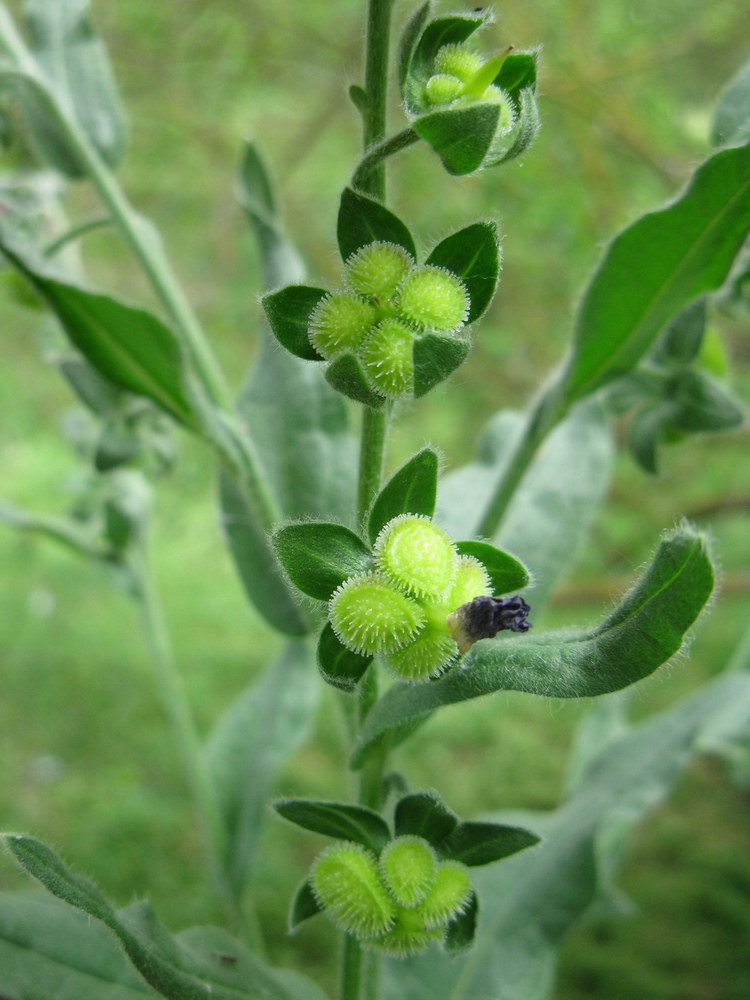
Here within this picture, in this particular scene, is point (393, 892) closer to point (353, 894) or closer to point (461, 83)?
point (353, 894)

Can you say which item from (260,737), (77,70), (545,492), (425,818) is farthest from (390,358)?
(260,737)

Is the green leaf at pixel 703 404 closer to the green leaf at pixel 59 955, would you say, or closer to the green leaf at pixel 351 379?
the green leaf at pixel 351 379

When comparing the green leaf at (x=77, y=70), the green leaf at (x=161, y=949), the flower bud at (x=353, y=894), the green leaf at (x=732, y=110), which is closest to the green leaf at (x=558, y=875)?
the green leaf at (x=161, y=949)

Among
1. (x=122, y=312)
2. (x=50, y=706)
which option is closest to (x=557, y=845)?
(x=122, y=312)

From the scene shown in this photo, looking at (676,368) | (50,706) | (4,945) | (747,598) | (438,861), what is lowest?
(50,706)

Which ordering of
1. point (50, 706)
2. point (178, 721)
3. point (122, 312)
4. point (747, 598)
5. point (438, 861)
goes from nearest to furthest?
point (438, 861), point (122, 312), point (178, 721), point (50, 706), point (747, 598)

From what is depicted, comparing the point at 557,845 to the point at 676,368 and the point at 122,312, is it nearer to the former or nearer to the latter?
the point at 676,368

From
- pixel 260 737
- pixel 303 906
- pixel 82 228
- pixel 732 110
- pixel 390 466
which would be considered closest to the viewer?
pixel 303 906
